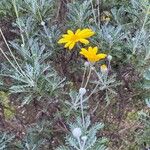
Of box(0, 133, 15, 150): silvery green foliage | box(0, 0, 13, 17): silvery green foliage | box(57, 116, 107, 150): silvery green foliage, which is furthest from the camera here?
box(0, 0, 13, 17): silvery green foliage

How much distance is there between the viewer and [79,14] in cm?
208

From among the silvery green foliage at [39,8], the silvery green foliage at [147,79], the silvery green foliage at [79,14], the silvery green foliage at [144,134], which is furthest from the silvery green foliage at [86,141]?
the silvery green foliage at [39,8]

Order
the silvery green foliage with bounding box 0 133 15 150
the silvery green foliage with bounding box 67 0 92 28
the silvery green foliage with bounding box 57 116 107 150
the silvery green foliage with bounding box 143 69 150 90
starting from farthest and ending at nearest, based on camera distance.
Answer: the silvery green foliage with bounding box 67 0 92 28
the silvery green foliage with bounding box 143 69 150 90
the silvery green foliage with bounding box 0 133 15 150
the silvery green foliage with bounding box 57 116 107 150

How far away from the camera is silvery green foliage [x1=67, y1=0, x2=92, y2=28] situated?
2.08 m

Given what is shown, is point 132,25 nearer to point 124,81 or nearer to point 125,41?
point 125,41

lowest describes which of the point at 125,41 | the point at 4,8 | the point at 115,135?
the point at 115,135

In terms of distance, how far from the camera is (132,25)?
2.12 metres

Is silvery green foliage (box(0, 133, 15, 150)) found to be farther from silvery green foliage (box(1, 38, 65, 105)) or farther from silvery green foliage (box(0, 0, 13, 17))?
silvery green foliage (box(0, 0, 13, 17))

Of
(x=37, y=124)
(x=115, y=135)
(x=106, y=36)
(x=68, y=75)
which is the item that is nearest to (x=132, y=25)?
(x=106, y=36)

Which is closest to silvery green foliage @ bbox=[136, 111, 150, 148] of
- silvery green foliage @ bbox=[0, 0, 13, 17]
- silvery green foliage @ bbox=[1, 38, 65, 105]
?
silvery green foliage @ bbox=[1, 38, 65, 105]

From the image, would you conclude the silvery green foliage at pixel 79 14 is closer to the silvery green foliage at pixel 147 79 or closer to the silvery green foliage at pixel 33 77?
the silvery green foliage at pixel 33 77

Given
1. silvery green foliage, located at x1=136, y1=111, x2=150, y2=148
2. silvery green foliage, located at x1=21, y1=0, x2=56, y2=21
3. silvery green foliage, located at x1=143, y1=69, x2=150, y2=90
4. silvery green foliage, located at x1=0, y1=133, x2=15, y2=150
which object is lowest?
silvery green foliage, located at x1=136, y1=111, x2=150, y2=148

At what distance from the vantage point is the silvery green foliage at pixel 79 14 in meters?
2.08

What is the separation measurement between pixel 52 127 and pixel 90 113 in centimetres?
19
